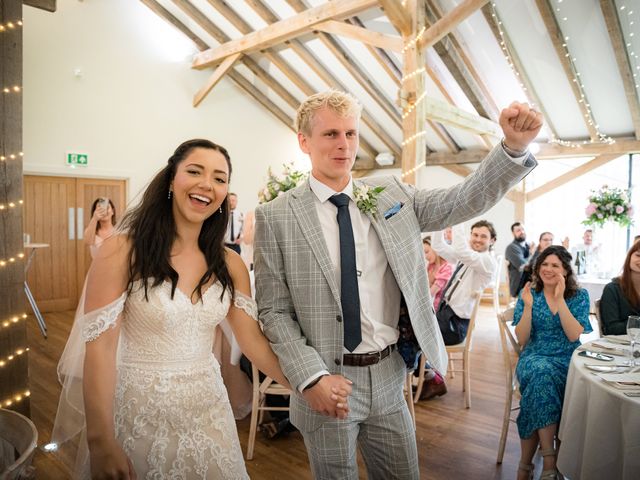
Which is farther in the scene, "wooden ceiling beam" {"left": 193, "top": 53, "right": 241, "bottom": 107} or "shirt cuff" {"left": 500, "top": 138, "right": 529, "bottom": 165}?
"wooden ceiling beam" {"left": 193, "top": 53, "right": 241, "bottom": 107}

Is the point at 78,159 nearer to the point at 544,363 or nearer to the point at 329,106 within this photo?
the point at 329,106

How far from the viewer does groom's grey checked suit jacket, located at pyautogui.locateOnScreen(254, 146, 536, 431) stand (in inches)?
53.6

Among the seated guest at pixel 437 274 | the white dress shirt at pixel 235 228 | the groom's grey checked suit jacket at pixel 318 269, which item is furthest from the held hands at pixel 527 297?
the white dress shirt at pixel 235 228

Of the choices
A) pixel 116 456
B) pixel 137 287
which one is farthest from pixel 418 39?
pixel 116 456

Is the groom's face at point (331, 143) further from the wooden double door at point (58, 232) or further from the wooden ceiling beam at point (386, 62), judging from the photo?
the wooden double door at point (58, 232)

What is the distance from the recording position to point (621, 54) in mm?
5895

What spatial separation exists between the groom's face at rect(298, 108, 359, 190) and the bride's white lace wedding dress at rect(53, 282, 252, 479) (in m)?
0.55

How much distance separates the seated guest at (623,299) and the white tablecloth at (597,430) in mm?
766

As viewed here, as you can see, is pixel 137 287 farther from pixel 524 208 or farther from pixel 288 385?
pixel 524 208

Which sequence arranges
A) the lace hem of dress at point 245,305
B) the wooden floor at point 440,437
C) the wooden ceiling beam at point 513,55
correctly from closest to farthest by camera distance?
1. the lace hem of dress at point 245,305
2. the wooden floor at point 440,437
3. the wooden ceiling beam at point 513,55

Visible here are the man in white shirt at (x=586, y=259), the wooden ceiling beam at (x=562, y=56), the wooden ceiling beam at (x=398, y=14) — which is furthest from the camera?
the man in white shirt at (x=586, y=259)

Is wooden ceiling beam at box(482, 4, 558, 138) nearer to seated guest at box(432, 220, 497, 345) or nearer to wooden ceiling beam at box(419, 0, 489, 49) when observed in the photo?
wooden ceiling beam at box(419, 0, 489, 49)

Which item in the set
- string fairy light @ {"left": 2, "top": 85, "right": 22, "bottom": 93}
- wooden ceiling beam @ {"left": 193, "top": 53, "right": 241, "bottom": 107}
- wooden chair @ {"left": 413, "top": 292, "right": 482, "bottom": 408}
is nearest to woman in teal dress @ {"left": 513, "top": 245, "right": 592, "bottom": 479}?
wooden chair @ {"left": 413, "top": 292, "right": 482, "bottom": 408}

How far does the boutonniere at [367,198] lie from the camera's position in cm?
148
